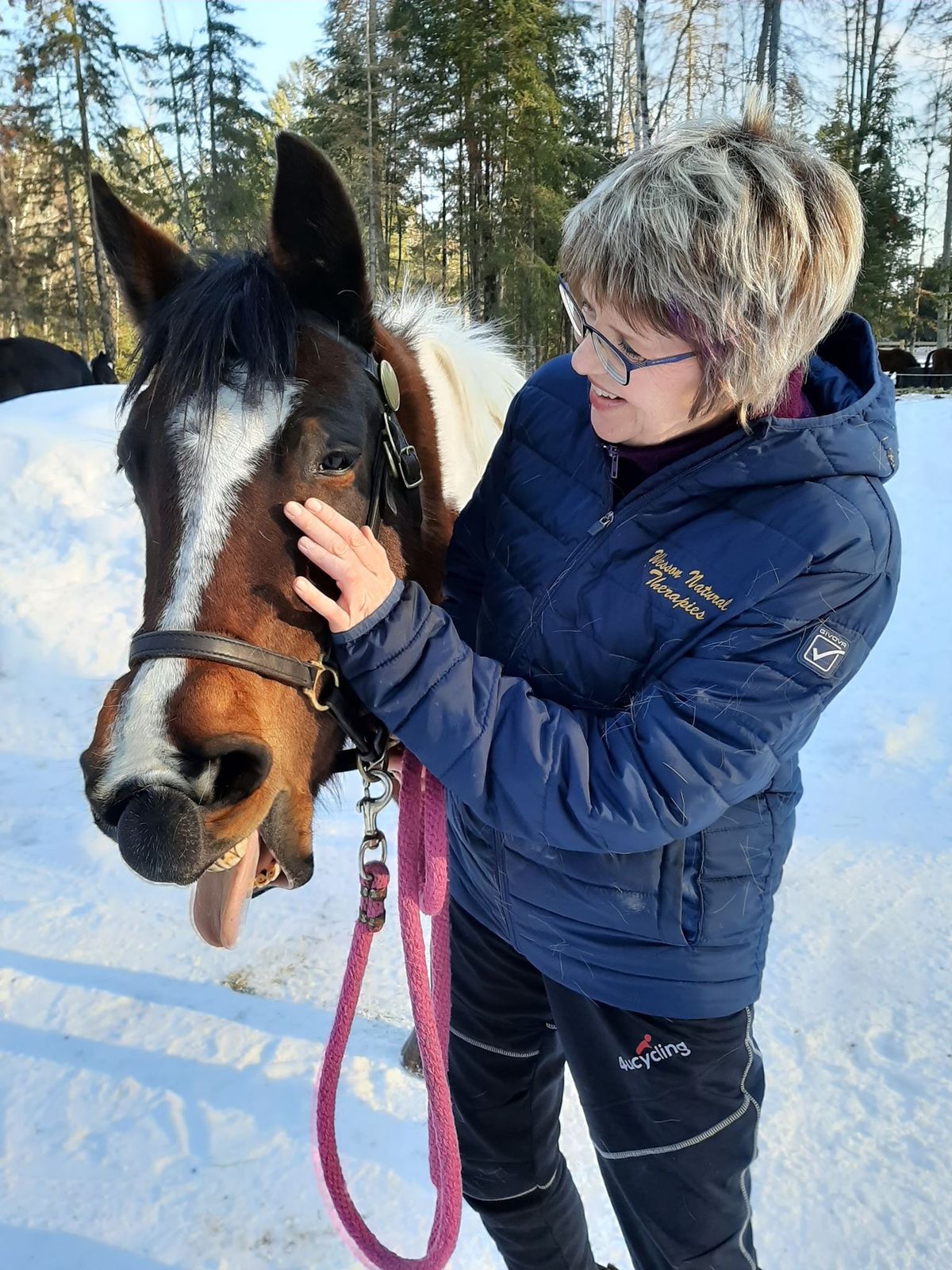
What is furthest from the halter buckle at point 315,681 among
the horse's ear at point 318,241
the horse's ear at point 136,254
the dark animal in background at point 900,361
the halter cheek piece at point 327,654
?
the dark animal in background at point 900,361

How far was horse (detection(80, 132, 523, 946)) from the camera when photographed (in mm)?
1161

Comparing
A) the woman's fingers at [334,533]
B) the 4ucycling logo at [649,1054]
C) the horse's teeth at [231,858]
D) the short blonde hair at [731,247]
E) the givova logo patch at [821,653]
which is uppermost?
the short blonde hair at [731,247]

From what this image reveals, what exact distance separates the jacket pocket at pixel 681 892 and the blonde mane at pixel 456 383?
1014mm

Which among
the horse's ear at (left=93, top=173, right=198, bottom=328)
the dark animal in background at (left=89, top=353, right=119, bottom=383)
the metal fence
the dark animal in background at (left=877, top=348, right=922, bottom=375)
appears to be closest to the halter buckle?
the horse's ear at (left=93, top=173, right=198, bottom=328)

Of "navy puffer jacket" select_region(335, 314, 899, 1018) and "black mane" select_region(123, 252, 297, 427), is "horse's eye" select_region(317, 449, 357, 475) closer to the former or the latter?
"black mane" select_region(123, 252, 297, 427)

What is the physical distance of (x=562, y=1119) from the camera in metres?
2.58

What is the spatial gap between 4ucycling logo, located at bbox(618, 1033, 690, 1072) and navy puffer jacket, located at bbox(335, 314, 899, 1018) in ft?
0.21

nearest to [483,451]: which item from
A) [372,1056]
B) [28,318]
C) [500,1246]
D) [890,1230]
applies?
[500,1246]

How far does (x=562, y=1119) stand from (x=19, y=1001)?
2.13m

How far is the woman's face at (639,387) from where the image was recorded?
123 cm

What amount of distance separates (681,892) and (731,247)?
3.30 feet

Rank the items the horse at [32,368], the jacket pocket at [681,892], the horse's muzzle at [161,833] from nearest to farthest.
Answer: the horse's muzzle at [161,833] → the jacket pocket at [681,892] → the horse at [32,368]

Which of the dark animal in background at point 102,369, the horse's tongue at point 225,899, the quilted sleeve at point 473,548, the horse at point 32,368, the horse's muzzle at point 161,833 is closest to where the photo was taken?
the horse's muzzle at point 161,833

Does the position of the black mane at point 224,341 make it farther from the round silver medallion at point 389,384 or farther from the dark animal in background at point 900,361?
the dark animal in background at point 900,361
